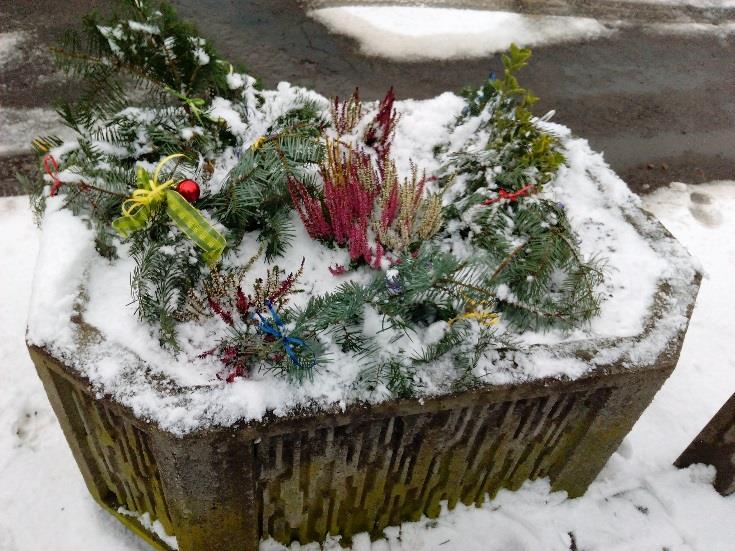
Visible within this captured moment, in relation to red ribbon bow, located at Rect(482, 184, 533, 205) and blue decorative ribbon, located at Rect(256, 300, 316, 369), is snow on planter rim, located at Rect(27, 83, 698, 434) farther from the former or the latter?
red ribbon bow, located at Rect(482, 184, 533, 205)

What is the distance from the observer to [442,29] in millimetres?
6391

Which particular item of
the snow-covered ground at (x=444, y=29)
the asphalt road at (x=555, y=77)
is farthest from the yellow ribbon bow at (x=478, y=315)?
the snow-covered ground at (x=444, y=29)

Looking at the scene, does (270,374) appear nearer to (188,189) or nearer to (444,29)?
(188,189)

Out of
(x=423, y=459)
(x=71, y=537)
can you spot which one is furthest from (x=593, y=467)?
(x=71, y=537)

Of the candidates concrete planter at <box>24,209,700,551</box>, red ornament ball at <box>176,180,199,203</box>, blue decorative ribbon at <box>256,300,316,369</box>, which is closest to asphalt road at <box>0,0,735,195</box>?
concrete planter at <box>24,209,700,551</box>

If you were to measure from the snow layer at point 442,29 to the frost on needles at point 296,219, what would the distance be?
378 centimetres

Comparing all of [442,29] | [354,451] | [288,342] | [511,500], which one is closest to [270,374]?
[288,342]

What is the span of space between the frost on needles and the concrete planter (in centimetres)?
20

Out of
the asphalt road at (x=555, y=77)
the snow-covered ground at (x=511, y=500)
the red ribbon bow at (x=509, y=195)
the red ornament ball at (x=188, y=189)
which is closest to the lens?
the red ornament ball at (x=188, y=189)

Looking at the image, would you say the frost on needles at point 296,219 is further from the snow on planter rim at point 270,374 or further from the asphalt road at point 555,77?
the asphalt road at point 555,77

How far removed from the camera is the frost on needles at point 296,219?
191cm

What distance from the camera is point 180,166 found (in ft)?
7.27

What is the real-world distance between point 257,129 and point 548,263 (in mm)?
1334

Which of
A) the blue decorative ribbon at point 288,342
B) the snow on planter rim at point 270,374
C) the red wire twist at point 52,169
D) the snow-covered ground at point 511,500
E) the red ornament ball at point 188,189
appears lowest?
the snow-covered ground at point 511,500
